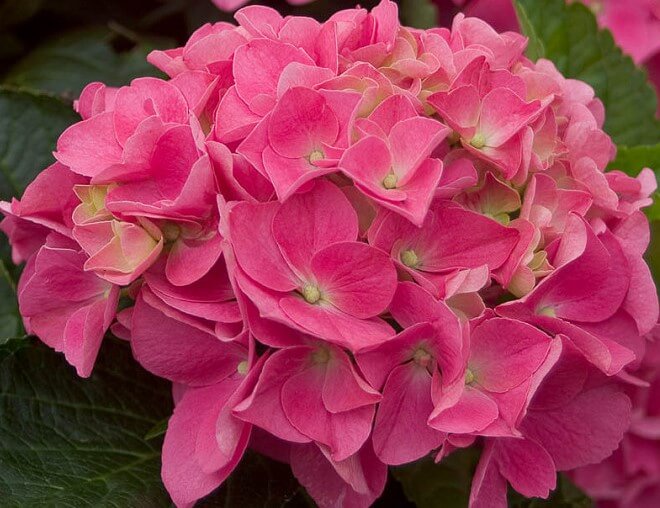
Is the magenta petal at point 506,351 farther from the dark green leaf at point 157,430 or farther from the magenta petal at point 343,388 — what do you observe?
the dark green leaf at point 157,430

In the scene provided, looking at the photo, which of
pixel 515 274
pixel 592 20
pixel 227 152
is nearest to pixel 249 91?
pixel 227 152

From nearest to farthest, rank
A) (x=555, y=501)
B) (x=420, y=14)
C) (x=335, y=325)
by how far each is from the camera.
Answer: (x=335, y=325), (x=555, y=501), (x=420, y=14)

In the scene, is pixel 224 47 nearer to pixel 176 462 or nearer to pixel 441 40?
pixel 441 40

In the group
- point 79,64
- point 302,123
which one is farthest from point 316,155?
point 79,64

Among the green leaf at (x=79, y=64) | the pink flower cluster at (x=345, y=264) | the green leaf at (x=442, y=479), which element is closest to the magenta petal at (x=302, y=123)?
the pink flower cluster at (x=345, y=264)

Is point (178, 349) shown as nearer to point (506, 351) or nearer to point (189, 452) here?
point (189, 452)

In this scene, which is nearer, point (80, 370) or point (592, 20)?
point (80, 370)

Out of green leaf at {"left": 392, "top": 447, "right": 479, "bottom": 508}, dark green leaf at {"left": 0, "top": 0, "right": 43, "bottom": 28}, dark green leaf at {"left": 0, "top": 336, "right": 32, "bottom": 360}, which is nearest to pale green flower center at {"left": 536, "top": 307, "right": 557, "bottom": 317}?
green leaf at {"left": 392, "top": 447, "right": 479, "bottom": 508}

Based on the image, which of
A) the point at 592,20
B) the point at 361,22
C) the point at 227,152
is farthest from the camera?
the point at 592,20
